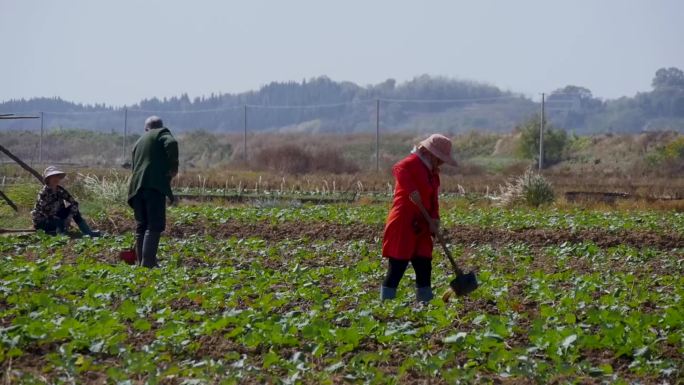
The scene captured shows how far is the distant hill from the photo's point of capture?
395 ft

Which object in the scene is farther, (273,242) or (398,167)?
(273,242)

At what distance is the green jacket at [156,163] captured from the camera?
11469 millimetres

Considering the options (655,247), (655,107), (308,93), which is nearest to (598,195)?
(655,247)

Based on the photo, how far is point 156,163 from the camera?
11.5 metres

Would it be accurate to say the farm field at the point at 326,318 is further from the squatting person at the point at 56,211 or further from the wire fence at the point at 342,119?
the wire fence at the point at 342,119

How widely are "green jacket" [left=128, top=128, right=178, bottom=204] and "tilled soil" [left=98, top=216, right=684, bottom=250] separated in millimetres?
4620

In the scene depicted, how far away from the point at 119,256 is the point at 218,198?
1336 cm

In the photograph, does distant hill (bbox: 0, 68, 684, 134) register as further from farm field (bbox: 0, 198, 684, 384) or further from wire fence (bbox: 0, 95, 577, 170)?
farm field (bbox: 0, 198, 684, 384)

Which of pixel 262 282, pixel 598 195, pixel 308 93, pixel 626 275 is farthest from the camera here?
pixel 308 93

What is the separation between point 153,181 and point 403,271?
11.8ft

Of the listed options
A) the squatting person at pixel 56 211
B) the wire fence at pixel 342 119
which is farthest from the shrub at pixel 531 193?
the wire fence at pixel 342 119

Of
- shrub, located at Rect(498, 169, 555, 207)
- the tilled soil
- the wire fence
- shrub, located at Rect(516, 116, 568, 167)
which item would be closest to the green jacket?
the tilled soil

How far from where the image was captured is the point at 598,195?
25.4 meters

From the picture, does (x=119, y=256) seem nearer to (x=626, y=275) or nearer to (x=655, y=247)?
A: (x=626, y=275)
